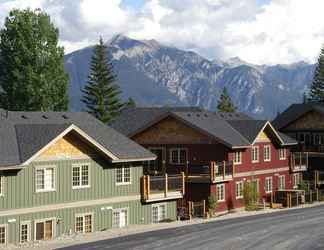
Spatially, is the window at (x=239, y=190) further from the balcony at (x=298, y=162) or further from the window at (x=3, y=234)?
the window at (x=3, y=234)

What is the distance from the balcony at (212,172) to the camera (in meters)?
51.4

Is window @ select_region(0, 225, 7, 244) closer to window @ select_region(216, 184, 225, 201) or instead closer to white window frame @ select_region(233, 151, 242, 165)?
window @ select_region(216, 184, 225, 201)

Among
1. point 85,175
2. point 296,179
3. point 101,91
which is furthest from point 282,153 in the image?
point 101,91

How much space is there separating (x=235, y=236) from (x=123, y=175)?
10.1 m

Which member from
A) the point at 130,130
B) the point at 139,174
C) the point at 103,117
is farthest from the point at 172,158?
the point at 103,117

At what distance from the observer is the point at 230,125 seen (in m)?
59.7

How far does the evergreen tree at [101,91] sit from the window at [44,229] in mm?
61582

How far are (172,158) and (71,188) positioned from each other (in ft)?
61.1

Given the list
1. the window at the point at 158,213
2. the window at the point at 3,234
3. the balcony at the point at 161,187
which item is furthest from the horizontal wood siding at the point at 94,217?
the balcony at the point at 161,187

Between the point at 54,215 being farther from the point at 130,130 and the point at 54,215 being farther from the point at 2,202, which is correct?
the point at 130,130

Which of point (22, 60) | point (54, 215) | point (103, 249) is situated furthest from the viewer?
point (22, 60)

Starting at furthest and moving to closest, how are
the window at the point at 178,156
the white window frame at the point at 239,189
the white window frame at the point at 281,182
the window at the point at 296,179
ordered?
the window at the point at 296,179 → the white window frame at the point at 281,182 → the window at the point at 178,156 → the white window frame at the point at 239,189

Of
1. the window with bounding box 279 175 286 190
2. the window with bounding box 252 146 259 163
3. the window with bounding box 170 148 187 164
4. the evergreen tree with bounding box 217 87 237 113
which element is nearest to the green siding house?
the window with bounding box 170 148 187 164

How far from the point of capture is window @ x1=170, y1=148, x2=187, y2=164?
56469 millimetres
